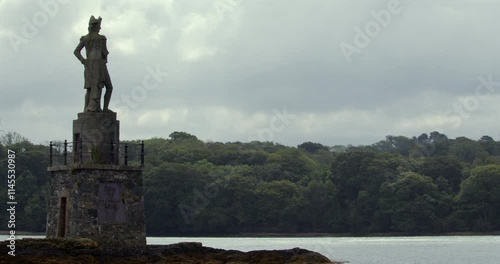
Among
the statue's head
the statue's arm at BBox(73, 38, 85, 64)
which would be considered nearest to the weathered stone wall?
the statue's arm at BBox(73, 38, 85, 64)

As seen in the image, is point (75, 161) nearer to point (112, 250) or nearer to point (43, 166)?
point (112, 250)

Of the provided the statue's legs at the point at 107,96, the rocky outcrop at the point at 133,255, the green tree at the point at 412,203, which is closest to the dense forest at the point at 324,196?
the green tree at the point at 412,203

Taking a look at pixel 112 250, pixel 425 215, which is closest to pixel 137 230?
pixel 112 250

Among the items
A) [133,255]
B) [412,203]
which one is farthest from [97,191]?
[412,203]

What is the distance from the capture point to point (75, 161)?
32.1 m

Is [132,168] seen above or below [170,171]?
below

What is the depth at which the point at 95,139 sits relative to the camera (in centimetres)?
3206

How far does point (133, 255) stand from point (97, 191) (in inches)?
89.6

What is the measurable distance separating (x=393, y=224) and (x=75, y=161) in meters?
78.8

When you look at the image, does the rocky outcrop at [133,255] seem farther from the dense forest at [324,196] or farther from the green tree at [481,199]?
the green tree at [481,199]

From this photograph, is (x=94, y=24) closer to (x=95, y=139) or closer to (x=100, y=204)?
(x=95, y=139)

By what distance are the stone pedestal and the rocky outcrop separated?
9.48 feet

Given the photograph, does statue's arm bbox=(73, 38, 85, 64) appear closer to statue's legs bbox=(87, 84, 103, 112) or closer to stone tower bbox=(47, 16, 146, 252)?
stone tower bbox=(47, 16, 146, 252)

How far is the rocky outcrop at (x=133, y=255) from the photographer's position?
1136 inches
